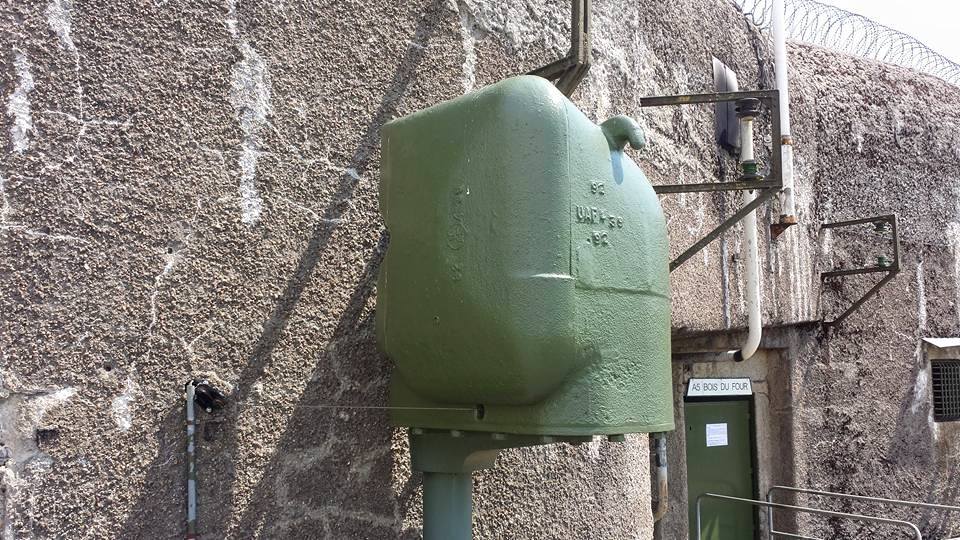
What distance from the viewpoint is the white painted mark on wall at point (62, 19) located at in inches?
72.3

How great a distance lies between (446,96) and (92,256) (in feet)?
4.00

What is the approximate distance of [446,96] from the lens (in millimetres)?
2713

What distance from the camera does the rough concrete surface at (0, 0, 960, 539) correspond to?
5.87 feet

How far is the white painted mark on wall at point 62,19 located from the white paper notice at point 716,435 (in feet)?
15.0

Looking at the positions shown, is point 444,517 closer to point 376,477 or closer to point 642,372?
point 376,477

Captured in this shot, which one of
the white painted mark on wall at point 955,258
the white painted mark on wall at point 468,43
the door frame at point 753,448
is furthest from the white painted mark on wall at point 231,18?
the white painted mark on wall at point 955,258

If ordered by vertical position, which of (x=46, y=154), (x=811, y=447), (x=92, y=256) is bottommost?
(x=811, y=447)

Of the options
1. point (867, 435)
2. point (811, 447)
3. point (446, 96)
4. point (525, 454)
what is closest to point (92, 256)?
point (446, 96)

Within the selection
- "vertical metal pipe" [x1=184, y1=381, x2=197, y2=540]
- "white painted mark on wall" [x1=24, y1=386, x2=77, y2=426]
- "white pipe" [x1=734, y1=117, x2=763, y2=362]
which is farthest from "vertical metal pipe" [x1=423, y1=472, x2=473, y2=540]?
"white pipe" [x1=734, y1=117, x2=763, y2=362]

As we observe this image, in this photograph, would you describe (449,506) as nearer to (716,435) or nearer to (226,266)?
(226,266)

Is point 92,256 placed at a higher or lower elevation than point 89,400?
higher

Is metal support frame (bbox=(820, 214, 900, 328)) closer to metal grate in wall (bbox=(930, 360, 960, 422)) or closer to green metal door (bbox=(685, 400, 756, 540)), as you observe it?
green metal door (bbox=(685, 400, 756, 540))

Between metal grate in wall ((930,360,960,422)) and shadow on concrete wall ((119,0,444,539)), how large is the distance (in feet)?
17.6

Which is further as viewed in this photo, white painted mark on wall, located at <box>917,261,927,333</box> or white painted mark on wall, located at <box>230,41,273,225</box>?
white painted mark on wall, located at <box>917,261,927,333</box>
